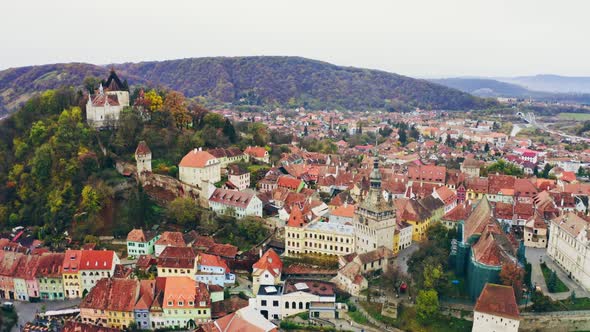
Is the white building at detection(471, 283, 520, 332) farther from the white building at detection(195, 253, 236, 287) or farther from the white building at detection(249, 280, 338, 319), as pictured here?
the white building at detection(195, 253, 236, 287)

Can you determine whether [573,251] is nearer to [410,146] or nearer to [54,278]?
[54,278]

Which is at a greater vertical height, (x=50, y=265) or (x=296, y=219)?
(x=296, y=219)

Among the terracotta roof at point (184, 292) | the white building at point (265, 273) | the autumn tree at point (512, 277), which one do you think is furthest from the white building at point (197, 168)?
the autumn tree at point (512, 277)

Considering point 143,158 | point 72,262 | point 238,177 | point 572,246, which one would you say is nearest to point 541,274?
point 572,246

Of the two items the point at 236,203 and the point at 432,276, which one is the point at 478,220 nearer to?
the point at 432,276

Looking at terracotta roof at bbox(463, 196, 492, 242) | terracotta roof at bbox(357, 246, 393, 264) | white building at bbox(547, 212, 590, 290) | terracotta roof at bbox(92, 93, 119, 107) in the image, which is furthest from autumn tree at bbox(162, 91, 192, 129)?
white building at bbox(547, 212, 590, 290)
